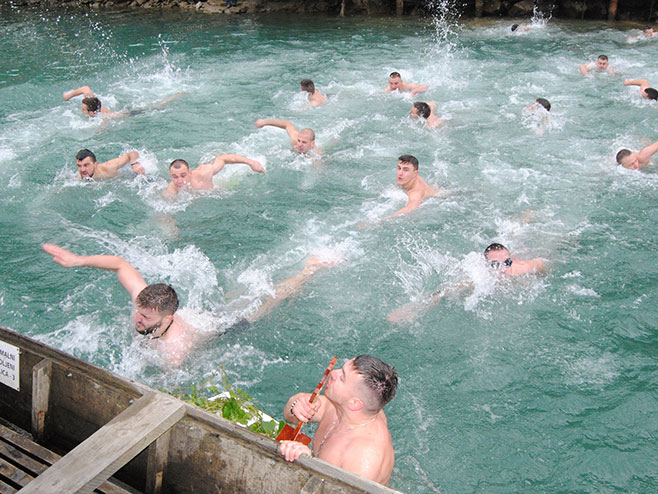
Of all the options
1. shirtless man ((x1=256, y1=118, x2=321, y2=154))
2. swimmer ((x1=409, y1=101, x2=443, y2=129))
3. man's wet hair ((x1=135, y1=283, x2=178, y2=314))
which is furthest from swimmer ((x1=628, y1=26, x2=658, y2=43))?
man's wet hair ((x1=135, y1=283, x2=178, y2=314))

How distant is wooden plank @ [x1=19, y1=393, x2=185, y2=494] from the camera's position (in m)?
2.71

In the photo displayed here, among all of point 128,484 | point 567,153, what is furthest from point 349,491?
point 567,153

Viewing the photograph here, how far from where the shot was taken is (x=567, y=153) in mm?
9578

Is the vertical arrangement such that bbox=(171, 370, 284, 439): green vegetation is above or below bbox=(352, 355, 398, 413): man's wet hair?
below

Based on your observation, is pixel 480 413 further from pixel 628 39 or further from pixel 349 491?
pixel 628 39

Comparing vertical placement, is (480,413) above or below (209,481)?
below

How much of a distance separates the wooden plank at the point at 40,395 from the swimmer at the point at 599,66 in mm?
13558

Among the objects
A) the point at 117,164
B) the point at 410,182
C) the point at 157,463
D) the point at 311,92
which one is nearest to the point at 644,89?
the point at 410,182

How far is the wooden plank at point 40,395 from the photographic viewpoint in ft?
11.8

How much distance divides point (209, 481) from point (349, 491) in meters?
0.98

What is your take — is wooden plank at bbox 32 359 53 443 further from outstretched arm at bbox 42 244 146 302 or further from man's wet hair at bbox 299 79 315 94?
man's wet hair at bbox 299 79 315 94

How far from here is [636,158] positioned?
28.5 feet

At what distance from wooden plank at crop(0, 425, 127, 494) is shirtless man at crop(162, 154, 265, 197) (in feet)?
16.4

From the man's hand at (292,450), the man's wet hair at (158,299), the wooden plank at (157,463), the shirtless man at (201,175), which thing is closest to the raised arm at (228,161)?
the shirtless man at (201,175)
